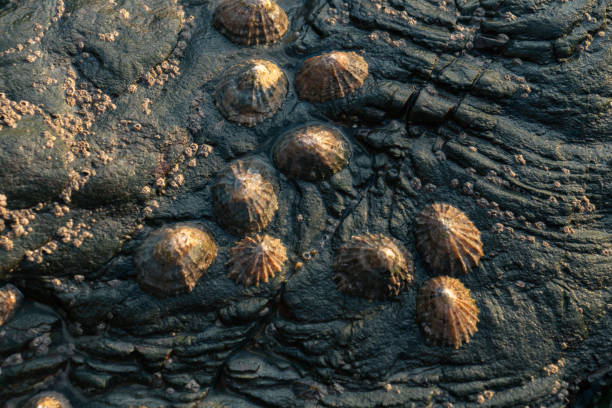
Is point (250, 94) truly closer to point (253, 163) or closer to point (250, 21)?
point (253, 163)

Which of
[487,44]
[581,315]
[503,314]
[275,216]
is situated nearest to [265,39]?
[275,216]

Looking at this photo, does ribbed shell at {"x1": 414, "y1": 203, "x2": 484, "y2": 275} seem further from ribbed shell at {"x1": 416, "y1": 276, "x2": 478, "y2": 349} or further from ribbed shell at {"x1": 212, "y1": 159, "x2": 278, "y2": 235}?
ribbed shell at {"x1": 212, "y1": 159, "x2": 278, "y2": 235}

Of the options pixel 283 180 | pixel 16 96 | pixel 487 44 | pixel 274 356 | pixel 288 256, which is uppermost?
pixel 487 44

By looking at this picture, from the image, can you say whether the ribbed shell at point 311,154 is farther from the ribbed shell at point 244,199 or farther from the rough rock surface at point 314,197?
the ribbed shell at point 244,199

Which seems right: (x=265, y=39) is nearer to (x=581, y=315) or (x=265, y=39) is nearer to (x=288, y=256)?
(x=288, y=256)

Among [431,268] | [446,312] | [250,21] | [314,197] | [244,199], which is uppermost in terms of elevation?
[250,21]

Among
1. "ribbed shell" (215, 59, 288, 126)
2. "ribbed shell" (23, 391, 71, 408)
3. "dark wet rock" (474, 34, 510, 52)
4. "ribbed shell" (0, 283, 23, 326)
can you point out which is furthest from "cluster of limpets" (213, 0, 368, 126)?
"ribbed shell" (23, 391, 71, 408)

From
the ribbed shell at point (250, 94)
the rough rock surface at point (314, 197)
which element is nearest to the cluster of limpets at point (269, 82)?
the ribbed shell at point (250, 94)

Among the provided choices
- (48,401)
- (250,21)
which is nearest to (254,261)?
(48,401)
